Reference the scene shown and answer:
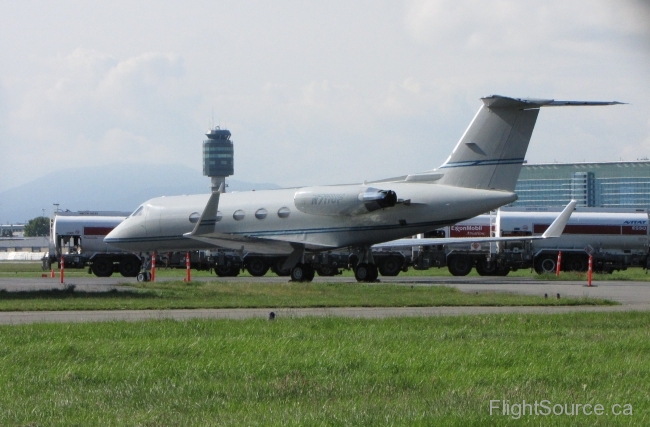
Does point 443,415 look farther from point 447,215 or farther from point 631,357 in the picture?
point 447,215

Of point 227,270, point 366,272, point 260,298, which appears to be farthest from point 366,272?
point 227,270

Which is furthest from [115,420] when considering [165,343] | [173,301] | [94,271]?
[94,271]

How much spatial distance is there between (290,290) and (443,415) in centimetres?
1804

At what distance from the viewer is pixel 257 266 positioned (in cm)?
4444

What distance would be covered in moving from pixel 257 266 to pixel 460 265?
9.48 meters

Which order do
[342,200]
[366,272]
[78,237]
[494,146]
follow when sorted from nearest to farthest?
[494,146] → [342,200] → [366,272] → [78,237]

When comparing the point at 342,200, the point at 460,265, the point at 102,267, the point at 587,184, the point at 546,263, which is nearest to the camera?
the point at 342,200

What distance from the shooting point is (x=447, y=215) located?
33031mm

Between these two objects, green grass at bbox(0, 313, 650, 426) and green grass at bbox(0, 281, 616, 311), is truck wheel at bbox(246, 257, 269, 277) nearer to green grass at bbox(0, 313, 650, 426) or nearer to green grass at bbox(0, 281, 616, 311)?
green grass at bbox(0, 281, 616, 311)

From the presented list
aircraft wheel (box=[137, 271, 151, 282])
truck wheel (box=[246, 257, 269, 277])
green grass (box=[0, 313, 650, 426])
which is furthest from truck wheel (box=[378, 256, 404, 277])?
green grass (box=[0, 313, 650, 426])

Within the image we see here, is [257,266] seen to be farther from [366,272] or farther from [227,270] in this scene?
[366,272]

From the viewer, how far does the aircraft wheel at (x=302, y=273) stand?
34.7 metres

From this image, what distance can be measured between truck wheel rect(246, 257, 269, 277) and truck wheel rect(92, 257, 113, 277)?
662 cm

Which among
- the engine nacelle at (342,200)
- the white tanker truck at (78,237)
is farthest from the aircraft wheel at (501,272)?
the white tanker truck at (78,237)
